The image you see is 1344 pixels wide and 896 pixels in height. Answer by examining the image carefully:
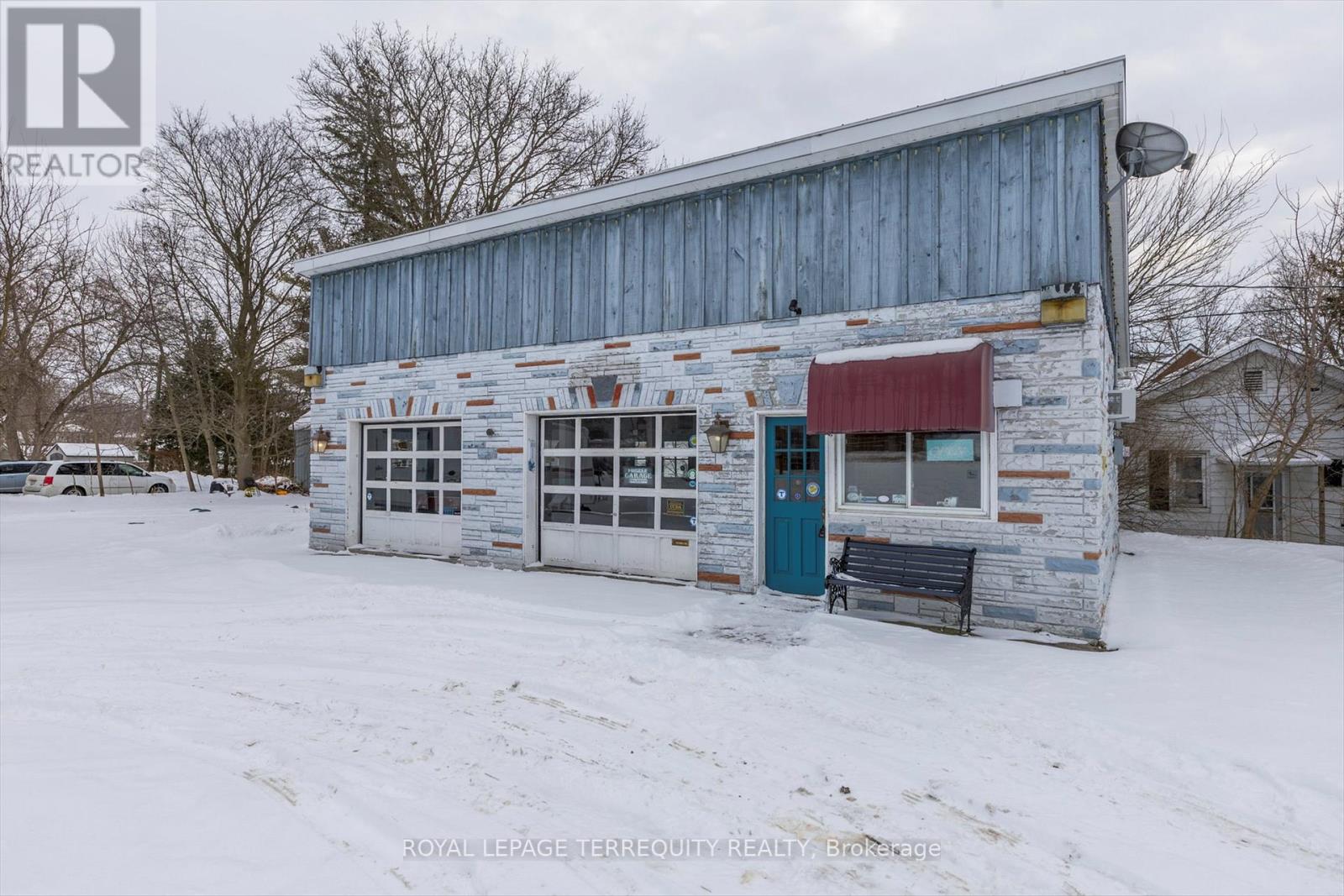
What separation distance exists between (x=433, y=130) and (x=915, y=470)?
18607 mm

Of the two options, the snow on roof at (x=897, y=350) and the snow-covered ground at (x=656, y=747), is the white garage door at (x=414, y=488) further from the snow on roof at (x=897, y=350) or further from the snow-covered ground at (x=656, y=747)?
the snow on roof at (x=897, y=350)

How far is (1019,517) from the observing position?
6.29 metres

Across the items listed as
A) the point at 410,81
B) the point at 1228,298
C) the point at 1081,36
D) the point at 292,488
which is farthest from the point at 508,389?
the point at 292,488

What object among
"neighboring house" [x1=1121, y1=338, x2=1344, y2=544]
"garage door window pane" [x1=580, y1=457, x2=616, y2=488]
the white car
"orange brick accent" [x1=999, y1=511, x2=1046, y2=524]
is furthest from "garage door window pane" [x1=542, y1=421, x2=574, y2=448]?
the white car

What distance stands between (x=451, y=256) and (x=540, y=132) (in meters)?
11.9

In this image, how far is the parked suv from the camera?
71.6 ft

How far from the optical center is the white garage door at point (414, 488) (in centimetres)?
1055

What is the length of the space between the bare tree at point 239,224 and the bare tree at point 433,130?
241 centimetres

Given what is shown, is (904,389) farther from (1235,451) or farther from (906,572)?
(1235,451)

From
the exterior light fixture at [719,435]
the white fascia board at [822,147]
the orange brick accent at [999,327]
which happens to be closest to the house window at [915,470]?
the orange brick accent at [999,327]

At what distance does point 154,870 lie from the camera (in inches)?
108

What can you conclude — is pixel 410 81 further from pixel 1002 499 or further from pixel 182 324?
pixel 1002 499

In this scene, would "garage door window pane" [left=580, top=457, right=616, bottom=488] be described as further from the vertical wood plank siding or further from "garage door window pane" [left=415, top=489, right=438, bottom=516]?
"garage door window pane" [left=415, top=489, right=438, bottom=516]

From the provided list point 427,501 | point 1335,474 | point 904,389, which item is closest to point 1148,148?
point 904,389
